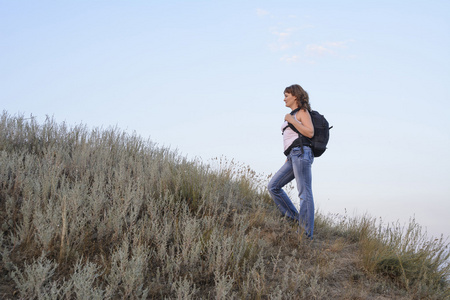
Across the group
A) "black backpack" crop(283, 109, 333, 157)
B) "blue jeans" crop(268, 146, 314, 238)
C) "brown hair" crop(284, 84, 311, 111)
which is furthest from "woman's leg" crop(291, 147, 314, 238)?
"brown hair" crop(284, 84, 311, 111)

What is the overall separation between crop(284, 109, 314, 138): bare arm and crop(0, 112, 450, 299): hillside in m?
1.69

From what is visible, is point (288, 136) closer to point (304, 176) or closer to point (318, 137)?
point (318, 137)

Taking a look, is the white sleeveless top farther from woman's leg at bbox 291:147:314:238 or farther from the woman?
woman's leg at bbox 291:147:314:238

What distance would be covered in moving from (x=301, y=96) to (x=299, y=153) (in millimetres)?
1021

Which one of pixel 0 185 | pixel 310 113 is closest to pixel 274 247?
pixel 310 113

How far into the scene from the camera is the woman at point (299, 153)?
599 centimetres

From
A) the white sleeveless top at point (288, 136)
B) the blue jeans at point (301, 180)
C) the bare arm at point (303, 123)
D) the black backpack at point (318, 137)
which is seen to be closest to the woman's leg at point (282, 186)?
the blue jeans at point (301, 180)

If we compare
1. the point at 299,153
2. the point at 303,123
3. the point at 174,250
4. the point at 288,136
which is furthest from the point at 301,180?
the point at 174,250

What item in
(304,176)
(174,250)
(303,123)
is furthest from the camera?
(303,123)

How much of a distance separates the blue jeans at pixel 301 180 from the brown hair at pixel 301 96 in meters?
0.75

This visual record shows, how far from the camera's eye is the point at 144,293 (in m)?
3.85

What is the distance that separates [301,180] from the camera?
5.98 m

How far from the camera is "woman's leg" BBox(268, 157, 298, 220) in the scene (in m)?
6.43

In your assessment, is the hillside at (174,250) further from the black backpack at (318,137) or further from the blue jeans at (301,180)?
the black backpack at (318,137)
